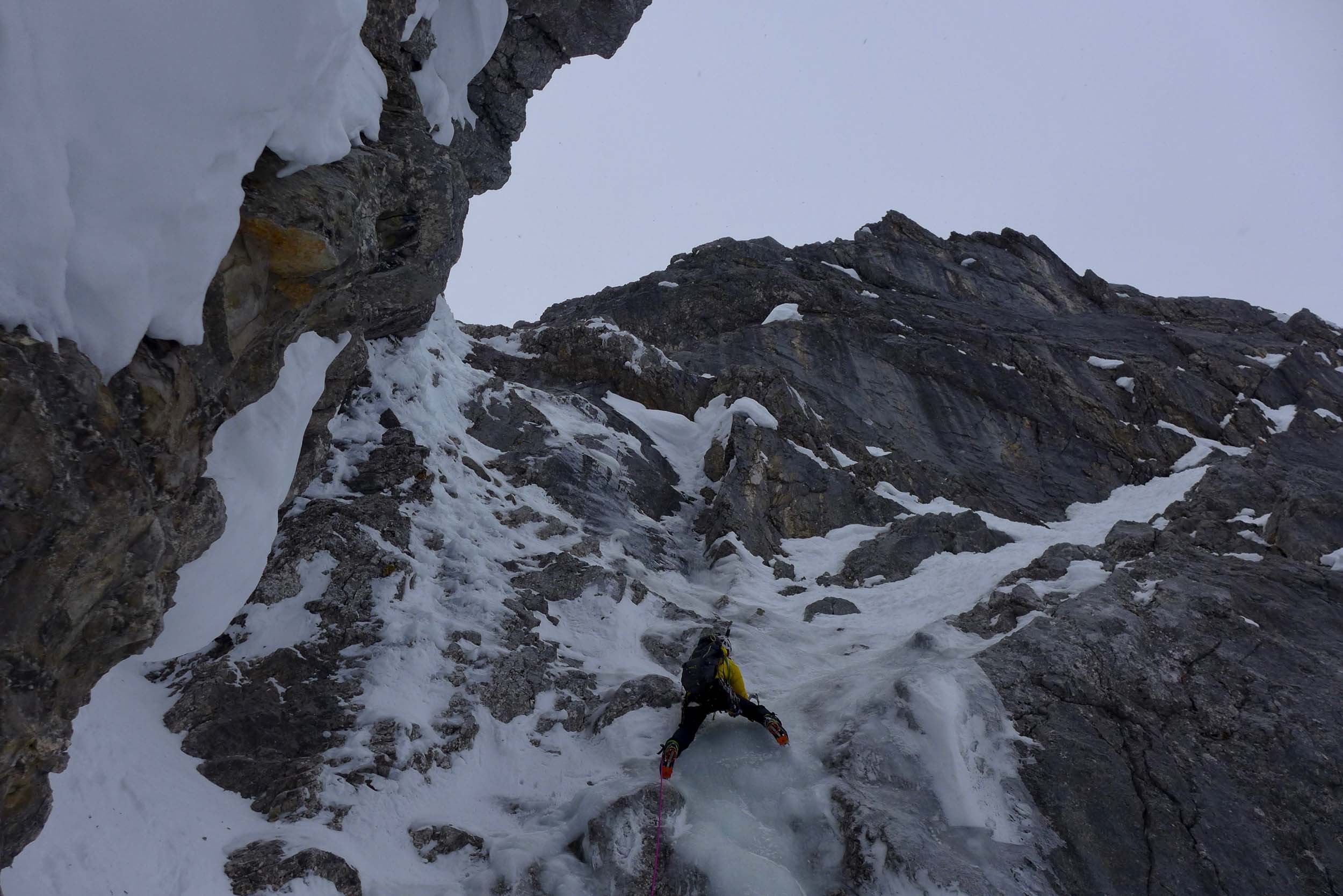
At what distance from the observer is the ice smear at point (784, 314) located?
2498 centimetres

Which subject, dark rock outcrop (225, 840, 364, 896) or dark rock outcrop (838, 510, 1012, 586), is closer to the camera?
dark rock outcrop (225, 840, 364, 896)

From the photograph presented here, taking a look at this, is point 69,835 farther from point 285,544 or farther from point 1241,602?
point 1241,602

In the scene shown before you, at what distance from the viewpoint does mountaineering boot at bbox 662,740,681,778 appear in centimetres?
771

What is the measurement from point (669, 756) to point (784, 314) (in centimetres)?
1947

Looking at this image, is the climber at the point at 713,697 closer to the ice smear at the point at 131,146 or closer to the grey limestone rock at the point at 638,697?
the grey limestone rock at the point at 638,697

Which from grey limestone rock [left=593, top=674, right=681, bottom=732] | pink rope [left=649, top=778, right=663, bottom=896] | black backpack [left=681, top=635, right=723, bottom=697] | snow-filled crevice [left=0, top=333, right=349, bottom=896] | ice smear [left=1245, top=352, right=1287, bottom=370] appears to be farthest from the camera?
ice smear [left=1245, top=352, right=1287, bottom=370]

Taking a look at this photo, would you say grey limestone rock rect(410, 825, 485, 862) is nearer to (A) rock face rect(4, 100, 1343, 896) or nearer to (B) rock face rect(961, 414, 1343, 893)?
(A) rock face rect(4, 100, 1343, 896)

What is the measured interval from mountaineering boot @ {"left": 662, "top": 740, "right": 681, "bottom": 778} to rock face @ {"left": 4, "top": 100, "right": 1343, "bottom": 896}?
0.83 feet

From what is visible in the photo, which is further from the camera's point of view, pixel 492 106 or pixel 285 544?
pixel 492 106

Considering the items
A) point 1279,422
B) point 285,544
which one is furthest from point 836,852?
point 1279,422

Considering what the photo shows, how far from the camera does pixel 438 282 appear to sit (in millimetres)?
14688

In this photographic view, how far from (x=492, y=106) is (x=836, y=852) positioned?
→ 14.7m

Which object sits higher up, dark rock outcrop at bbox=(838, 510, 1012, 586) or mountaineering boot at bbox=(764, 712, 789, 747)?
dark rock outcrop at bbox=(838, 510, 1012, 586)

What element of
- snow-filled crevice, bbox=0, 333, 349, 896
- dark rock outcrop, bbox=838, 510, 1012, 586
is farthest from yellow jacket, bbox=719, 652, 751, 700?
dark rock outcrop, bbox=838, 510, 1012, 586
